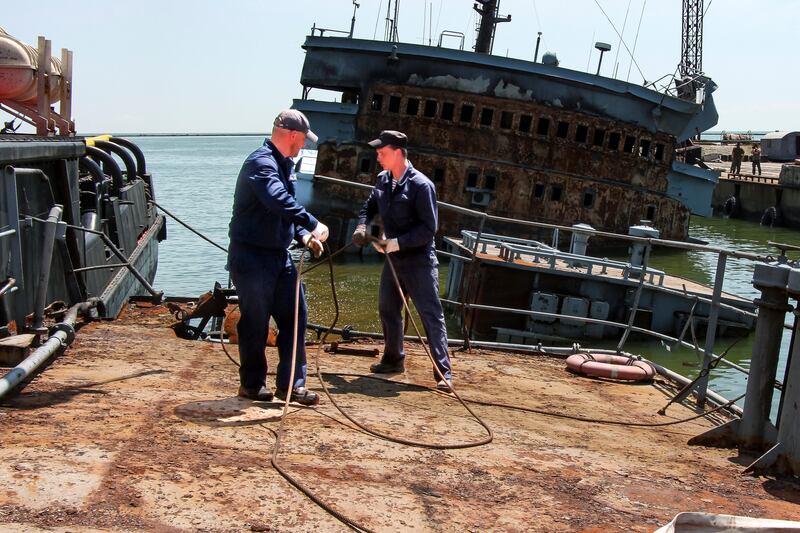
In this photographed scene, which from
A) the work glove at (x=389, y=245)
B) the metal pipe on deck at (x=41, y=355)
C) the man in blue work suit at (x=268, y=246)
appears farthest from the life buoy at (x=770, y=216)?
the man in blue work suit at (x=268, y=246)

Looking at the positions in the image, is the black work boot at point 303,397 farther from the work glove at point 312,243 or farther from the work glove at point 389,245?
the work glove at point 389,245

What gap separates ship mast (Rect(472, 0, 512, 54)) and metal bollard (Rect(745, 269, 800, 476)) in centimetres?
2980

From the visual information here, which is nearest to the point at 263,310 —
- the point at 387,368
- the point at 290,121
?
the point at 290,121

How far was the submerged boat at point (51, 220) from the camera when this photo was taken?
667cm

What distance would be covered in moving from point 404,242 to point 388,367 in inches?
41.3

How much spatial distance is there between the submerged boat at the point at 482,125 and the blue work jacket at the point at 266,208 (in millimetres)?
22085

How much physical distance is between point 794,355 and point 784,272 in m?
0.50

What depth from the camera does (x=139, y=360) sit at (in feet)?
20.8

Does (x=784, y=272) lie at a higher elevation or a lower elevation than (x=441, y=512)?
higher

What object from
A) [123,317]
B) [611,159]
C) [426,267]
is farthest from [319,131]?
[426,267]

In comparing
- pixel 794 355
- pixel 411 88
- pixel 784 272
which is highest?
pixel 411 88

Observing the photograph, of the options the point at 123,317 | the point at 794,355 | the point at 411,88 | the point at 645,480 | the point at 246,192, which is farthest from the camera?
the point at 411,88

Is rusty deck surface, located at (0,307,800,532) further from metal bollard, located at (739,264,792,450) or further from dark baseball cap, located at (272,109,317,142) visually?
dark baseball cap, located at (272,109,317,142)

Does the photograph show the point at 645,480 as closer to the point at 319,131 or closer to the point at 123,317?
the point at 123,317
